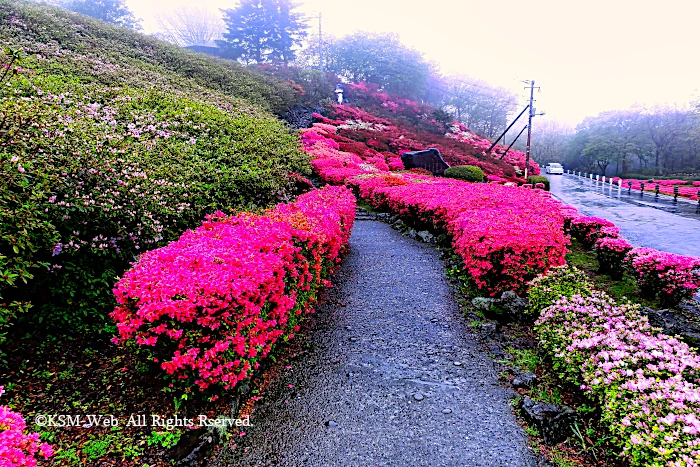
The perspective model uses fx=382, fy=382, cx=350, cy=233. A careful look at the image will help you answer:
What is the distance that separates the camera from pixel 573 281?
496 centimetres

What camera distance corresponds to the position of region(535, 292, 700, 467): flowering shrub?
7.82ft

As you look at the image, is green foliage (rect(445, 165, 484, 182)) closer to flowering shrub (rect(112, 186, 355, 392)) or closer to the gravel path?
the gravel path

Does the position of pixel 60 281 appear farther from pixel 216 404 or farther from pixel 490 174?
pixel 490 174

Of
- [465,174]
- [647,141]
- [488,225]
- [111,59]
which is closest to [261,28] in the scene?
[111,59]

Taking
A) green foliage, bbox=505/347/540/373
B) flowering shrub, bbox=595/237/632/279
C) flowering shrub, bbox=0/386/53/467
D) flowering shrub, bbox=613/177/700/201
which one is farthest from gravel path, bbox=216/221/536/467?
flowering shrub, bbox=613/177/700/201

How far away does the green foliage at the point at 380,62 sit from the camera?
41.7 m

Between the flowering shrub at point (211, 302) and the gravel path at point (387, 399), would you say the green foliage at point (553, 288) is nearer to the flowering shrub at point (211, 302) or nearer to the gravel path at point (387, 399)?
the gravel path at point (387, 399)

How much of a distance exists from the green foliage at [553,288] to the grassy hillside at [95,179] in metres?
4.46

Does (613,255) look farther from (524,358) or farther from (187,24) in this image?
(187,24)

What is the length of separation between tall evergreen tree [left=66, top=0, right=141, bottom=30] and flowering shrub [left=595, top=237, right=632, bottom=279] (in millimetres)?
39518

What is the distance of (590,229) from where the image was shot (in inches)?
342

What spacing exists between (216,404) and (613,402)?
2991mm

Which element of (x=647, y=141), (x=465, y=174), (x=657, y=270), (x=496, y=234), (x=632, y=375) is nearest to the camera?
(x=632, y=375)

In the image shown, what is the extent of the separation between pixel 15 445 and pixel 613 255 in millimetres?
7710
